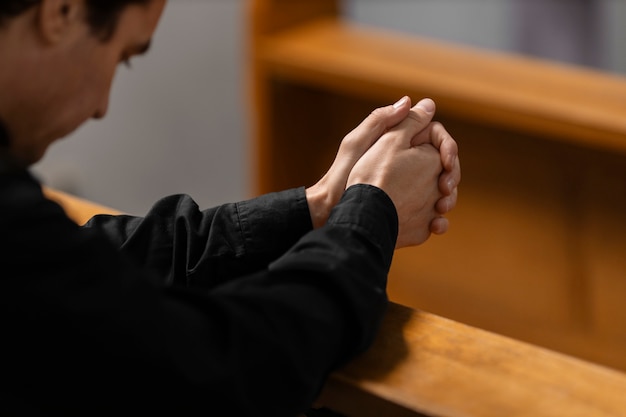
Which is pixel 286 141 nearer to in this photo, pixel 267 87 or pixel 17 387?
pixel 267 87

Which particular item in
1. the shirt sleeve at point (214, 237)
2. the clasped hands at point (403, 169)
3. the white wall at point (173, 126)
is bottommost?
the white wall at point (173, 126)

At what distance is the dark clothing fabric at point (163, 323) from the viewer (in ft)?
2.12

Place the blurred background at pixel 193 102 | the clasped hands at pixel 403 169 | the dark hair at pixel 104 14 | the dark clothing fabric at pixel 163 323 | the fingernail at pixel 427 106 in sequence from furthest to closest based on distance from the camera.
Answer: the blurred background at pixel 193 102 → the fingernail at pixel 427 106 → the clasped hands at pixel 403 169 → the dark hair at pixel 104 14 → the dark clothing fabric at pixel 163 323

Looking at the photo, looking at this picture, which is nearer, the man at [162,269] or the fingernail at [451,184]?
the man at [162,269]

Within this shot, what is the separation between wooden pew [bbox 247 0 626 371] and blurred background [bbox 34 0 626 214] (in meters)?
0.57

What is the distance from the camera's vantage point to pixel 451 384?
0.71 meters

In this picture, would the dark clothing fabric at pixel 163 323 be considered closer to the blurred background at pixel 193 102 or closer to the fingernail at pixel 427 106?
the fingernail at pixel 427 106

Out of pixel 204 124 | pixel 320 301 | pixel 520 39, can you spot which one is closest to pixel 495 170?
pixel 520 39

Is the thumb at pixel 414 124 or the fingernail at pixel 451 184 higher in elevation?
the thumb at pixel 414 124

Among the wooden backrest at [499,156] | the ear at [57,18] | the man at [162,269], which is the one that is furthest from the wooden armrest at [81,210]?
the wooden backrest at [499,156]

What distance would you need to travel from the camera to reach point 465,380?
72cm

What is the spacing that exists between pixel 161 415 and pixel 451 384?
0.21 metres

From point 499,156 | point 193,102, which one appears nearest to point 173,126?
point 193,102

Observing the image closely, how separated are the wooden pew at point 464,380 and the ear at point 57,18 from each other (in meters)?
0.33
